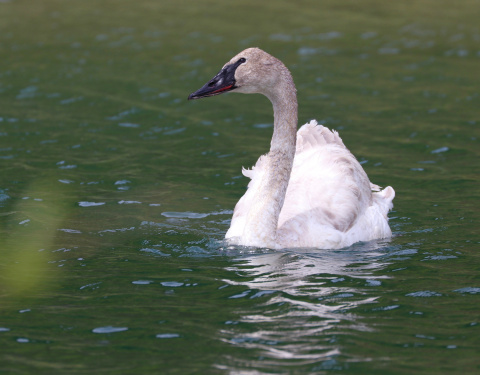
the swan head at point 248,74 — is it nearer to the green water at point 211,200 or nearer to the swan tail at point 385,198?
the green water at point 211,200

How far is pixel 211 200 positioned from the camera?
12.3 metres

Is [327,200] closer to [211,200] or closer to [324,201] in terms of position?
[324,201]

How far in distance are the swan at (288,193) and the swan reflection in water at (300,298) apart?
0.62ft

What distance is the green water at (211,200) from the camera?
7.17m

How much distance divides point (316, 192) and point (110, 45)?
13858mm

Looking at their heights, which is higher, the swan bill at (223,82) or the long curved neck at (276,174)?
the swan bill at (223,82)

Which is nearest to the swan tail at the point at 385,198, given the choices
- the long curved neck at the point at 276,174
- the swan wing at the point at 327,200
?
the swan wing at the point at 327,200

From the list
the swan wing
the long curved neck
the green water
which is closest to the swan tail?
the swan wing

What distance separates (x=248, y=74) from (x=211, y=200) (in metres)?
3.14

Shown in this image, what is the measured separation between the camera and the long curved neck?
9641 millimetres

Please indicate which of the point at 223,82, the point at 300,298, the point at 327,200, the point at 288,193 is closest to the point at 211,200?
the point at 288,193

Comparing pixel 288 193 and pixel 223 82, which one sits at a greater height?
pixel 223 82

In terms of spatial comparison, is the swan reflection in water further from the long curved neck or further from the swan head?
the swan head

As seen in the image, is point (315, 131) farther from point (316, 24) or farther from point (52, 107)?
point (316, 24)
